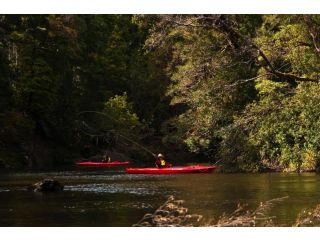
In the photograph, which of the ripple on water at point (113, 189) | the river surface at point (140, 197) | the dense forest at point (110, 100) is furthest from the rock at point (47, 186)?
the dense forest at point (110, 100)

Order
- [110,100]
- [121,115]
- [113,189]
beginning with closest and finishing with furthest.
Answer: [113,189] < [121,115] < [110,100]

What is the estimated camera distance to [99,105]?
61.9 metres

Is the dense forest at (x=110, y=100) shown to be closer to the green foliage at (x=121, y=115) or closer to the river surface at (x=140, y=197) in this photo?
the green foliage at (x=121, y=115)

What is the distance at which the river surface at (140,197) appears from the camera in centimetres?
1859

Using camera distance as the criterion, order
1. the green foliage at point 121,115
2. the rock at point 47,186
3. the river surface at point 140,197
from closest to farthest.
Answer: the river surface at point 140,197 < the rock at point 47,186 < the green foliage at point 121,115

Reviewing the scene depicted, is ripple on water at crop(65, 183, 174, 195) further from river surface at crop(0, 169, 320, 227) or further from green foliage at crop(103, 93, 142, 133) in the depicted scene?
green foliage at crop(103, 93, 142, 133)

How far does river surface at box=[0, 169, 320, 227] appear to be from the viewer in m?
18.6

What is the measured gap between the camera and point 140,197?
961 inches

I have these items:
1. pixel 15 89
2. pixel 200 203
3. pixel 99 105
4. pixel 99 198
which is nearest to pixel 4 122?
pixel 15 89

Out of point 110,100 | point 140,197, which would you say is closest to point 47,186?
point 140,197

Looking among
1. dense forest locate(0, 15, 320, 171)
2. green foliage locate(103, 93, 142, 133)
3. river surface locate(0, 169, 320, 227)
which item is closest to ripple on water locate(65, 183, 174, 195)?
river surface locate(0, 169, 320, 227)

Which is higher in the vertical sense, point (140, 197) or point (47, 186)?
point (47, 186)

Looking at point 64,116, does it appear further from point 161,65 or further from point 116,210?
point 116,210

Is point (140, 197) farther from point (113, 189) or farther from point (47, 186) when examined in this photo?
point (47, 186)
